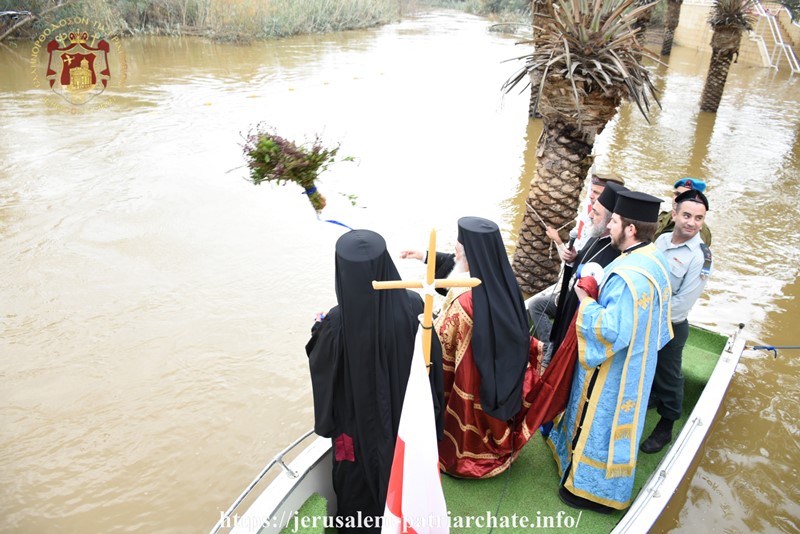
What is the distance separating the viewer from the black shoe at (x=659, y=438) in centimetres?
Answer: 356

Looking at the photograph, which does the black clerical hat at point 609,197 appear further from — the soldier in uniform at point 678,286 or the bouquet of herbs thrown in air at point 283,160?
the bouquet of herbs thrown in air at point 283,160

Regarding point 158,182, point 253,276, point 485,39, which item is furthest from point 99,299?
point 485,39

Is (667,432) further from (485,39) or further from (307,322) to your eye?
(485,39)

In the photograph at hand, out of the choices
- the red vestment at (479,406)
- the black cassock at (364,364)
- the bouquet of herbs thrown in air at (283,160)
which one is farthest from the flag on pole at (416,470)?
the bouquet of herbs thrown in air at (283,160)

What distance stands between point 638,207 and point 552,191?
2554 mm

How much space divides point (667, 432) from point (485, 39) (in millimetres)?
30801

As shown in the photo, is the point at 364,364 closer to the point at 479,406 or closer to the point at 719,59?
the point at 479,406

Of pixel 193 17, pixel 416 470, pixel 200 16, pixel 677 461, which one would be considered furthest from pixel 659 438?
pixel 193 17

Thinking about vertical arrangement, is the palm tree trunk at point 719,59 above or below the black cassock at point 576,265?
above

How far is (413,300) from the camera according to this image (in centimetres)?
262

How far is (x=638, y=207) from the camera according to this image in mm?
2752

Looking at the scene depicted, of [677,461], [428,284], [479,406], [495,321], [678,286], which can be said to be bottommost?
[677,461]

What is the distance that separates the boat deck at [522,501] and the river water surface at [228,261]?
3.37 ft

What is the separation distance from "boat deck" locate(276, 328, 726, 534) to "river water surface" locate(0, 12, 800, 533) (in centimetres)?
103
